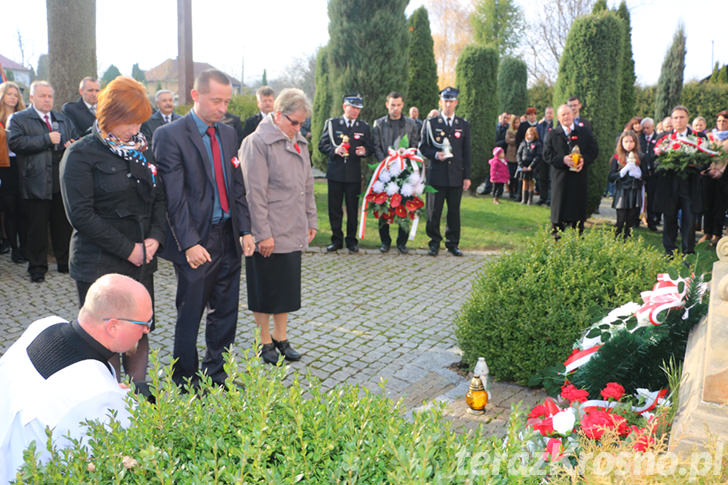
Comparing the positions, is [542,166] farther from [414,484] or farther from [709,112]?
[414,484]

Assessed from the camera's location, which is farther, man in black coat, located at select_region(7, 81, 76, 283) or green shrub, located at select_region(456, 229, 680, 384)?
man in black coat, located at select_region(7, 81, 76, 283)

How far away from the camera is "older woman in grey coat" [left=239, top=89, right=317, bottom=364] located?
4730 millimetres

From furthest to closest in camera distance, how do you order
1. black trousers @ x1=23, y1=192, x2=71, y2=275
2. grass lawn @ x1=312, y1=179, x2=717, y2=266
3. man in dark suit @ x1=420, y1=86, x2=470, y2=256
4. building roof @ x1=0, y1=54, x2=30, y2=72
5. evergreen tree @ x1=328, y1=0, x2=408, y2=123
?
building roof @ x1=0, y1=54, x2=30, y2=72
evergreen tree @ x1=328, y1=0, x2=408, y2=123
grass lawn @ x1=312, y1=179, x2=717, y2=266
man in dark suit @ x1=420, y1=86, x2=470, y2=256
black trousers @ x1=23, y1=192, x2=71, y2=275

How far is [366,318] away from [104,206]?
10.9 ft

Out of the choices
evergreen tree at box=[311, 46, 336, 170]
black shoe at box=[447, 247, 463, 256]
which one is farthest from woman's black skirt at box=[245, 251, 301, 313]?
evergreen tree at box=[311, 46, 336, 170]

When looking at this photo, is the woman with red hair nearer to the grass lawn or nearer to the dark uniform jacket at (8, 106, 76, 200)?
the dark uniform jacket at (8, 106, 76, 200)

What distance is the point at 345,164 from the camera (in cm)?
929

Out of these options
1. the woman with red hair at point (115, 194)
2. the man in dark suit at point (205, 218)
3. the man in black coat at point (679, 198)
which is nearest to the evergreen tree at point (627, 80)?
the man in black coat at point (679, 198)

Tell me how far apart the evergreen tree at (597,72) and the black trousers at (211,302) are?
9583 mm

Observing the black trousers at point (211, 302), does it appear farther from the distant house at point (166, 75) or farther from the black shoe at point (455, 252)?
the distant house at point (166, 75)

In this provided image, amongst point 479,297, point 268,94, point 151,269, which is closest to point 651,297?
point 479,297

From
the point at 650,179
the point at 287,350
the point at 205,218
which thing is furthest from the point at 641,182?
the point at 205,218

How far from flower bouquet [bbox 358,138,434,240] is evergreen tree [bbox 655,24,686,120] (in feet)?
Answer: 61.3

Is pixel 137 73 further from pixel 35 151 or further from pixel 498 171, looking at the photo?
pixel 35 151
